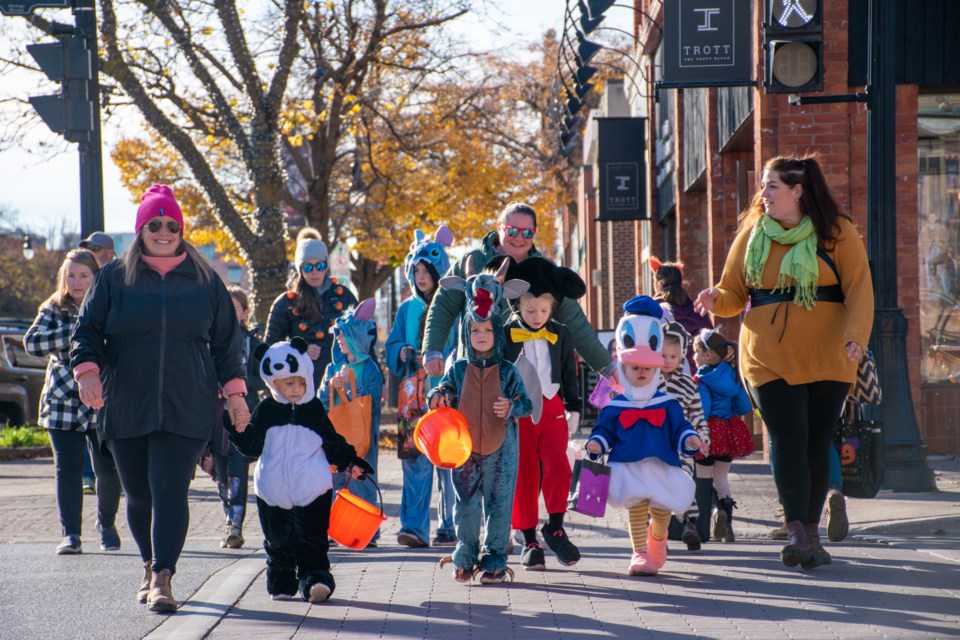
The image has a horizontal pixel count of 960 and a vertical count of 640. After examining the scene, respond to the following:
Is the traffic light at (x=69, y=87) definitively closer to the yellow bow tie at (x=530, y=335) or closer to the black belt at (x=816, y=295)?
the yellow bow tie at (x=530, y=335)

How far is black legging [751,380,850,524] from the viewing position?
6.74 metres

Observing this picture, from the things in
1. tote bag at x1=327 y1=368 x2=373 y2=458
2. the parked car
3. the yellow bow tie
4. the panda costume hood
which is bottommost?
the parked car

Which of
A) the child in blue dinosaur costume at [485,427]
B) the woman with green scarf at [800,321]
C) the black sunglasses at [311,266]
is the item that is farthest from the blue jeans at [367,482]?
the woman with green scarf at [800,321]

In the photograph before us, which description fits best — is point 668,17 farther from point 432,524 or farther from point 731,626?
point 731,626

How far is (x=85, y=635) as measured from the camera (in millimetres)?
5770

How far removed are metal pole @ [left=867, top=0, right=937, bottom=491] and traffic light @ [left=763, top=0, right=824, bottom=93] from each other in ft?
1.26

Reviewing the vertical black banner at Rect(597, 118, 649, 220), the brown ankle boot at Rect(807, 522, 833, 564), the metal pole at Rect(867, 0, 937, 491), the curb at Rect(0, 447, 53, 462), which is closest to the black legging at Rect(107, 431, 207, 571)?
the brown ankle boot at Rect(807, 522, 833, 564)

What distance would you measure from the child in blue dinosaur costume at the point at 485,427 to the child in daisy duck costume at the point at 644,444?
456 millimetres

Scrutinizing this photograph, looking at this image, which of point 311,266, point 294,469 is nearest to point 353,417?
point 311,266

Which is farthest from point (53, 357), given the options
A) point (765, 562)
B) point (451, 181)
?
point (451, 181)

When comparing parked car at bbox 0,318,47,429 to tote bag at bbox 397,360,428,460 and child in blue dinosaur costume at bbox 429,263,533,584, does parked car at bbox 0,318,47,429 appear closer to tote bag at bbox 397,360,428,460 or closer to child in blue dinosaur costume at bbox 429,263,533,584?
tote bag at bbox 397,360,428,460

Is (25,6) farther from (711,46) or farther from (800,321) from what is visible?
(800,321)

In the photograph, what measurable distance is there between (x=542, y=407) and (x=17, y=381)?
16.4 metres

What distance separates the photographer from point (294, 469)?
20.9 feet
